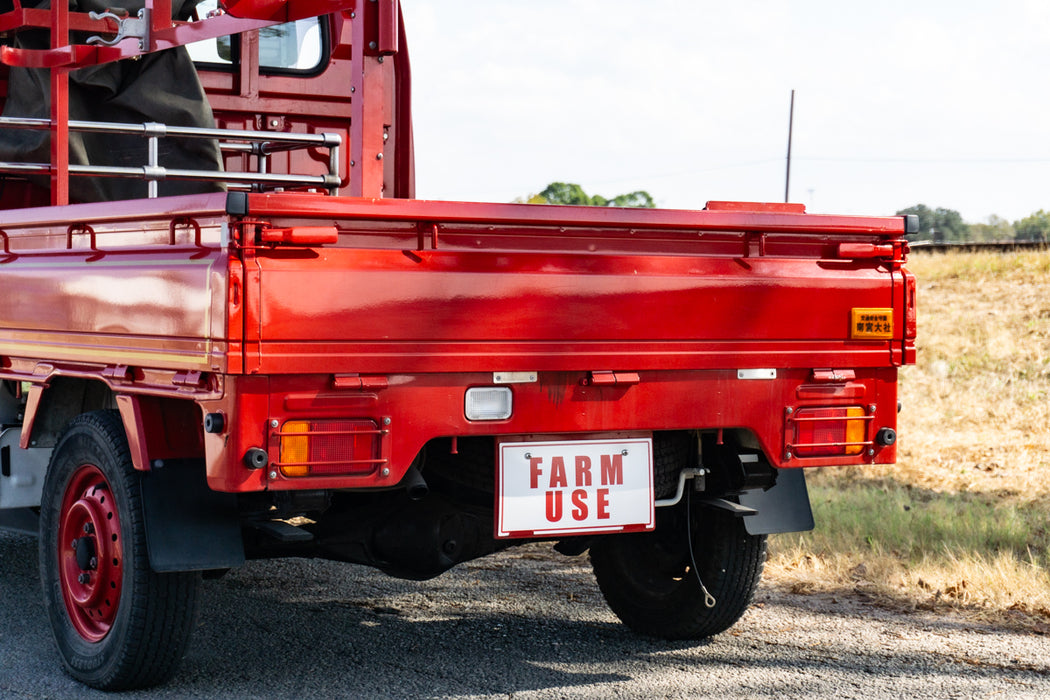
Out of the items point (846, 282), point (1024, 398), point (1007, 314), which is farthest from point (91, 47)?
point (1007, 314)

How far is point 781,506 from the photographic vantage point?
4641 millimetres

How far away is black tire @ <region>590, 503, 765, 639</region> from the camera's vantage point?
186 inches

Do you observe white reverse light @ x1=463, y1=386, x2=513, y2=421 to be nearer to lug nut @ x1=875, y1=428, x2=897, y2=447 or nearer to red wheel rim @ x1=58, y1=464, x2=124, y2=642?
red wheel rim @ x1=58, y1=464, x2=124, y2=642

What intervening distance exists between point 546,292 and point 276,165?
314cm

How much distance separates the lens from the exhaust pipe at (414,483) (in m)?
3.99

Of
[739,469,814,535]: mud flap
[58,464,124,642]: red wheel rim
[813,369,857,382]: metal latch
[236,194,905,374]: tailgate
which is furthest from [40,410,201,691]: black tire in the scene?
[813,369,857,382]: metal latch

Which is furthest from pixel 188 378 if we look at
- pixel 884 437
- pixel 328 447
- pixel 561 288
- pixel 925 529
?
pixel 925 529

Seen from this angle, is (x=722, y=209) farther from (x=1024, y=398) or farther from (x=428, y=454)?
(x=1024, y=398)

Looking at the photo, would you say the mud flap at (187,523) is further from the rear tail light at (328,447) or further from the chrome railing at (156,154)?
the chrome railing at (156,154)

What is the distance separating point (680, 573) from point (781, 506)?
51cm

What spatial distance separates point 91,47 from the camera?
5.24m

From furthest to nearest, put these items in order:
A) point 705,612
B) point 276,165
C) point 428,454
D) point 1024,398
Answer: point 1024,398 < point 276,165 < point 705,612 < point 428,454

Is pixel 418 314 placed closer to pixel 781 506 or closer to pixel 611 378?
pixel 611 378

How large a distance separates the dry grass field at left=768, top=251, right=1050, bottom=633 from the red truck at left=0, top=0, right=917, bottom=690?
4.56ft
